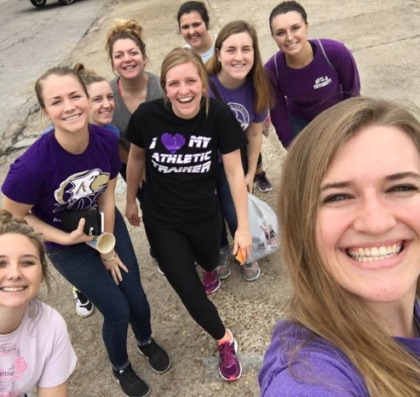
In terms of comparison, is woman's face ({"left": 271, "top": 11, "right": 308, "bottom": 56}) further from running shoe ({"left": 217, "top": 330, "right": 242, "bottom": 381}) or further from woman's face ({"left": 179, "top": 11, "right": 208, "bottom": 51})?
running shoe ({"left": 217, "top": 330, "right": 242, "bottom": 381})

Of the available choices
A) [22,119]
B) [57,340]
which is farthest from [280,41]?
[22,119]

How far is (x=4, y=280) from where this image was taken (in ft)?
5.44

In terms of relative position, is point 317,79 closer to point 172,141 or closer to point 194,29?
point 194,29

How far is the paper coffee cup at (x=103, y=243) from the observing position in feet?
7.04

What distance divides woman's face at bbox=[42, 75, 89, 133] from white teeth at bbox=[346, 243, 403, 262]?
1418 mm

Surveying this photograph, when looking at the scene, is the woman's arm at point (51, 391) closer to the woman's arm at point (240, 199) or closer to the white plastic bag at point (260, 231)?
the woman's arm at point (240, 199)

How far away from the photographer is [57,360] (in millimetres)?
1827

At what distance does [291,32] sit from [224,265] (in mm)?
1687

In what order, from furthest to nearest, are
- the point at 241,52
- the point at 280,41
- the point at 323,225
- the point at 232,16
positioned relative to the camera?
the point at 232,16
the point at 280,41
the point at 241,52
the point at 323,225

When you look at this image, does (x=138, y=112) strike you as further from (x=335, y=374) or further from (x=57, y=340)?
(x=335, y=374)

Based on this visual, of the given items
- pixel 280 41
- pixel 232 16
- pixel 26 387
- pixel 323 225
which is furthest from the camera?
pixel 232 16

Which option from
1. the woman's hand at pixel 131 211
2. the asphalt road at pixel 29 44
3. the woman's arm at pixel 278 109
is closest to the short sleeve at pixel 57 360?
the woman's hand at pixel 131 211

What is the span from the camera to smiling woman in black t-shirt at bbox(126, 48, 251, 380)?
7.41 ft

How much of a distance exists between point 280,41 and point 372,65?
10.8ft
